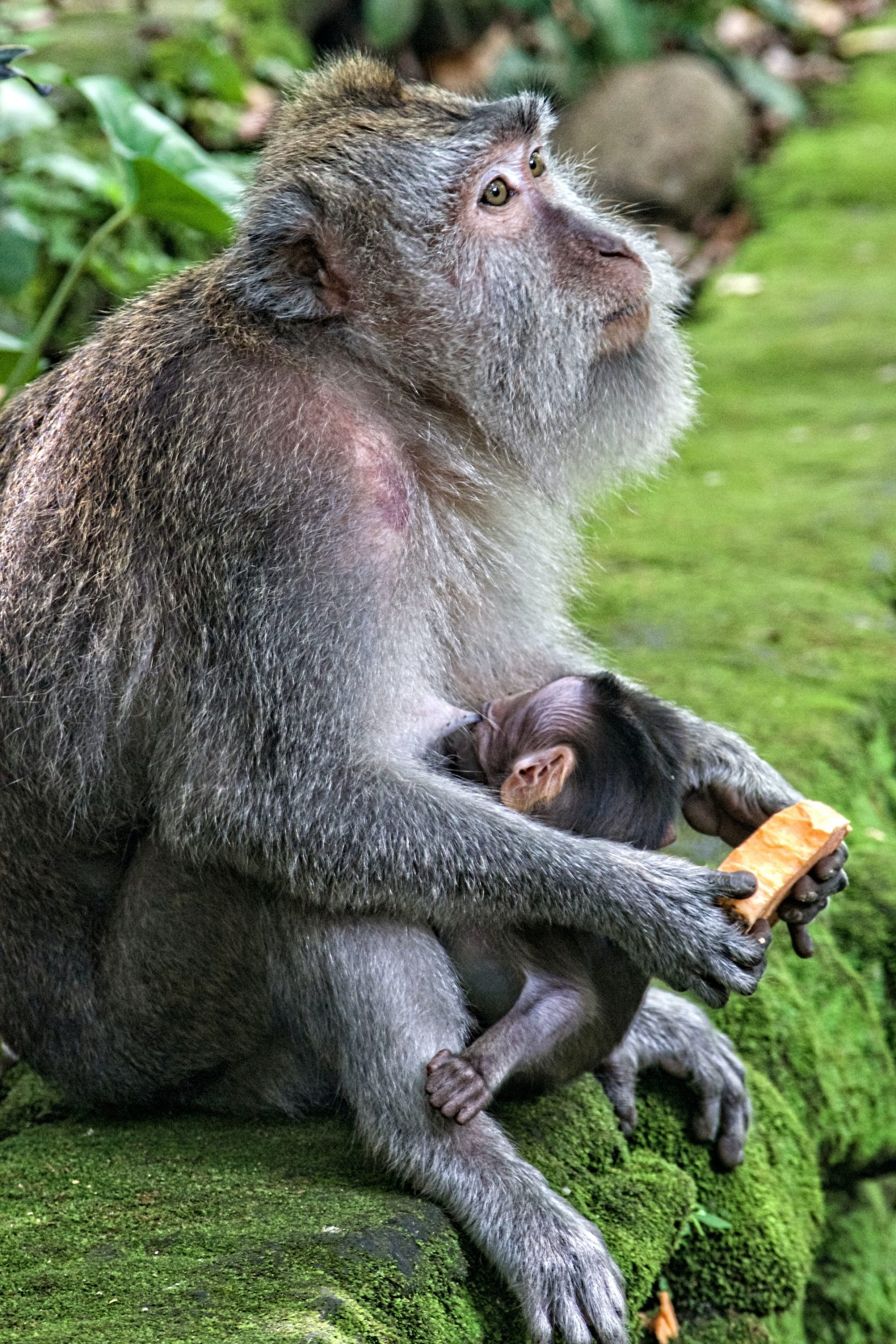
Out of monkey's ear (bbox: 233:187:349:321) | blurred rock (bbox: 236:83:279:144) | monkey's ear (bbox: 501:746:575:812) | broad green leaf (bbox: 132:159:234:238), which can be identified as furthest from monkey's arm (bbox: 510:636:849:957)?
blurred rock (bbox: 236:83:279:144)

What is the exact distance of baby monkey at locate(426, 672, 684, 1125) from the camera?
3.16 metres

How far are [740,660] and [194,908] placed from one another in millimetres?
2835

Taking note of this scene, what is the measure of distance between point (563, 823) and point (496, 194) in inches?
53.0

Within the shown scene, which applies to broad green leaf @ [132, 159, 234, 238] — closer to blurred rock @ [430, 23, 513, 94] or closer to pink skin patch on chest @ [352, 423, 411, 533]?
pink skin patch on chest @ [352, 423, 411, 533]

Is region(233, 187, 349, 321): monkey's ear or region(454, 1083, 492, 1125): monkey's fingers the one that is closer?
region(454, 1083, 492, 1125): monkey's fingers

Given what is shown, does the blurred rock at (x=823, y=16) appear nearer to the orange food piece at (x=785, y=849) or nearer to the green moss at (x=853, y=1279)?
the green moss at (x=853, y=1279)

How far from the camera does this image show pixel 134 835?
133 inches

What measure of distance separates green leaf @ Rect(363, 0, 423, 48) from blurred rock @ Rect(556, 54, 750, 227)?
4.38 ft

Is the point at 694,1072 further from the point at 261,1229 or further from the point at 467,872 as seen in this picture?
the point at 261,1229

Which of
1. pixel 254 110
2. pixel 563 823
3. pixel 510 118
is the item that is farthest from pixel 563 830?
pixel 254 110

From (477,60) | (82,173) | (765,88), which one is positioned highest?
(765,88)

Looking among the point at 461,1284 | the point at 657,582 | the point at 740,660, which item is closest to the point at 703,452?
the point at 657,582

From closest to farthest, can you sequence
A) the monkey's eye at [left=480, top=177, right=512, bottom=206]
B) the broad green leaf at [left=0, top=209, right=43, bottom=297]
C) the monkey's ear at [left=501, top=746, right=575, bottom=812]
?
the monkey's ear at [left=501, top=746, right=575, bottom=812] < the monkey's eye at [left=480, top=177, right=512, bottom=206] < the broad green leaf at [left=0, top=209, right=43, bottom=297]

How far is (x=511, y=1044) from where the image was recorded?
310 cm
